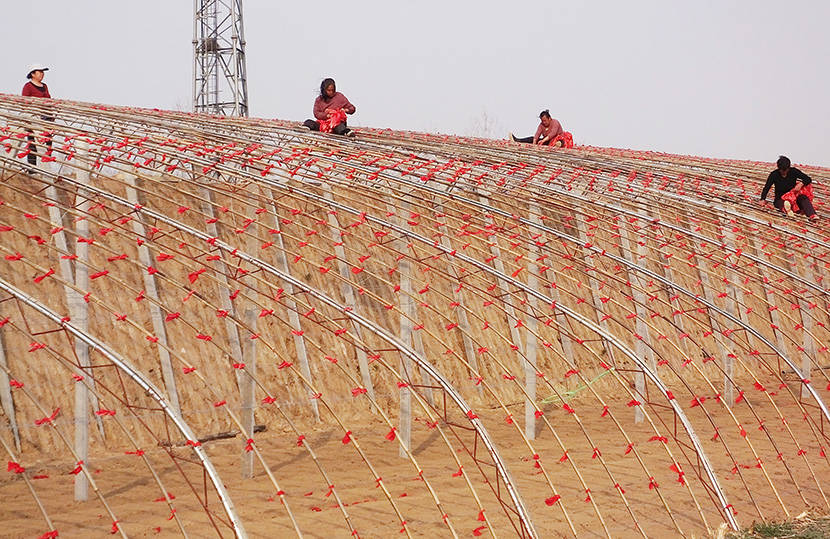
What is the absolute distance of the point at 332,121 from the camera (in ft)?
50.4

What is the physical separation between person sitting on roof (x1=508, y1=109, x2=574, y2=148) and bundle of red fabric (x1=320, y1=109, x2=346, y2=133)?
6.12 m

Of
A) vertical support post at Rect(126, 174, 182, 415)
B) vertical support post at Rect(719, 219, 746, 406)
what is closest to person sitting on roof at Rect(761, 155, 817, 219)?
vertical support post at Rect(719, 219, 746, 406)

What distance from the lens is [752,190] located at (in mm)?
17766

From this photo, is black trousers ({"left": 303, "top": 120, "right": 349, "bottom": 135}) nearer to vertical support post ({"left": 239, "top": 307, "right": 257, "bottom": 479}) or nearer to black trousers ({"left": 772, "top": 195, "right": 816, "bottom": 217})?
vertical support post ({"left": 239, "top": 307, "right": 257, "bottom": 479})

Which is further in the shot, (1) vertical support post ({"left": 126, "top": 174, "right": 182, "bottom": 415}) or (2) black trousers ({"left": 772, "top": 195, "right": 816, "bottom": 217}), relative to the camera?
(2) black trousers ({"left": 772, "top": 195, "right": 816, "bottom": 217})

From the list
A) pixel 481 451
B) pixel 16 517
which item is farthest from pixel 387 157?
pixel 16 517

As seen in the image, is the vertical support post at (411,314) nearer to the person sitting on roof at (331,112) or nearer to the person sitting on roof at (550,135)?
the person sitting on roof at (331,112)

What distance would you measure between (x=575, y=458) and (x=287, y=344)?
498 cm

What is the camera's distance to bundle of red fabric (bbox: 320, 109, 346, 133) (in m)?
15.3

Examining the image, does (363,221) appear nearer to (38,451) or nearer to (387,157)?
(387,157)

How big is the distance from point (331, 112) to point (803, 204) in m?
7.97

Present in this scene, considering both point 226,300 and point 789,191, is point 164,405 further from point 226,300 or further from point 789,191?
point 789,191

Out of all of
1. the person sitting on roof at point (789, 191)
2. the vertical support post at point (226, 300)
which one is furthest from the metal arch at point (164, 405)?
the person sitting on roof at point (789, 191)

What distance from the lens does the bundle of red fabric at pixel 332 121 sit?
604 inches
